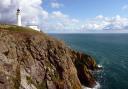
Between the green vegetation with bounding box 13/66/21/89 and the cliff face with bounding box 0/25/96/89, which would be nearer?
the green vegetation with bounding box 13/66/21/89

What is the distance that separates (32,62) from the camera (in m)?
52.3

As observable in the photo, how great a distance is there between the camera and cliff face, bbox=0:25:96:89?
48469mm

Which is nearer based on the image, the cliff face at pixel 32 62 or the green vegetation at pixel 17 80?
the green vegetation at pixel 17 80

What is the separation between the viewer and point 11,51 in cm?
4984

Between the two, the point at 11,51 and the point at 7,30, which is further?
the point at 7,30

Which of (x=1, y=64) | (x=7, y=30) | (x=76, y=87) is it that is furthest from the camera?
(x=76, y=87)

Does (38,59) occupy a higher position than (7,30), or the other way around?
(7,30)

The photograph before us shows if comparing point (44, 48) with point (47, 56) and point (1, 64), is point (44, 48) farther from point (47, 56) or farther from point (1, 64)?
point (1, 64)

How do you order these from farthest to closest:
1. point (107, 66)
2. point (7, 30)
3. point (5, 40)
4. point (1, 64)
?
point (107, 66) → point (7, 30) → point (5, 40) → point (1, 64)

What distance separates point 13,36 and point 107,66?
53798 mm

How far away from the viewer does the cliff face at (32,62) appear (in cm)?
4847

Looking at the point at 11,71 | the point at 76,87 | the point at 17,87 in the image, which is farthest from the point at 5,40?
the point at 76,87

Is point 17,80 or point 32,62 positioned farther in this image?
point 32,62

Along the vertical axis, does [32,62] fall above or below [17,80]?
above
